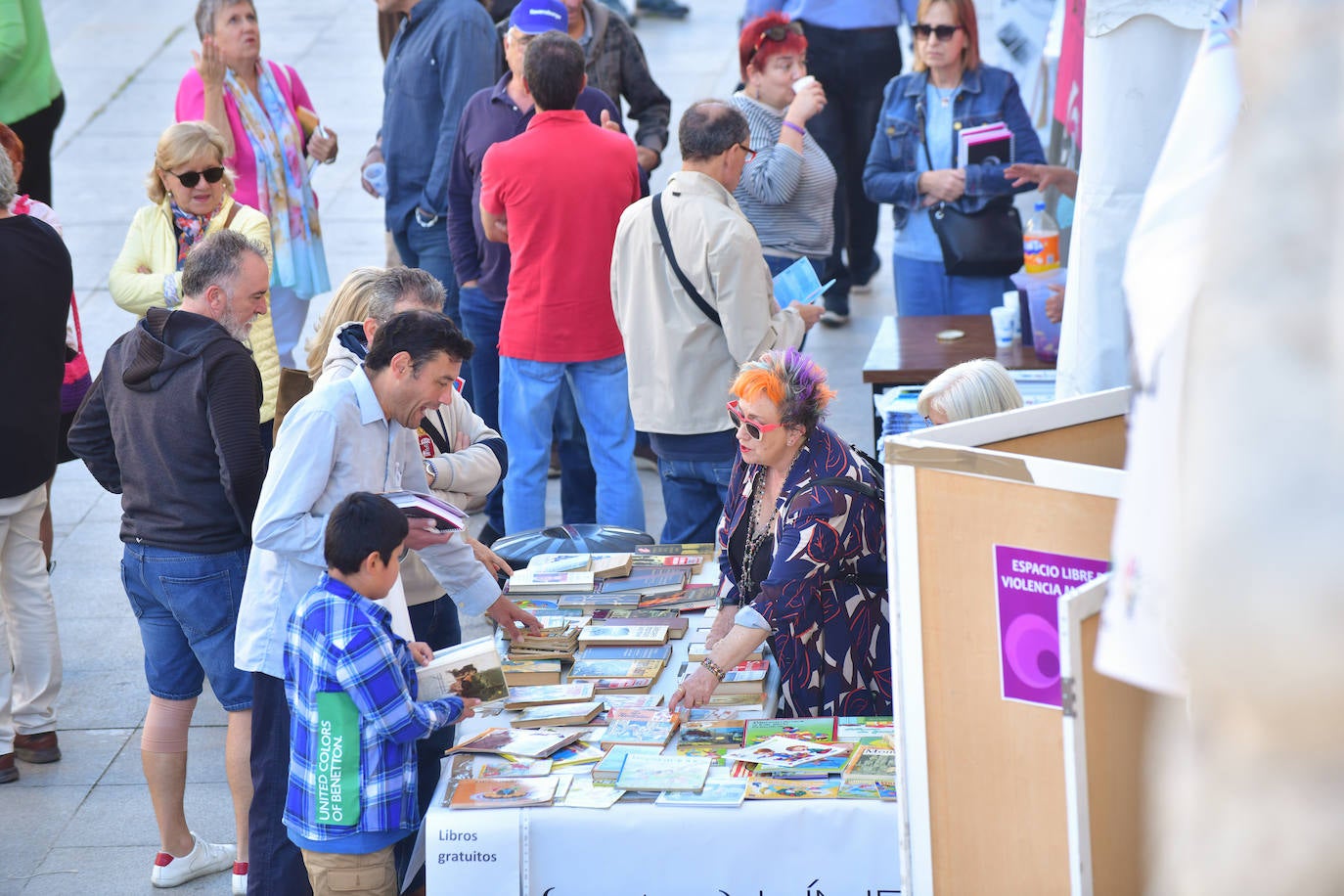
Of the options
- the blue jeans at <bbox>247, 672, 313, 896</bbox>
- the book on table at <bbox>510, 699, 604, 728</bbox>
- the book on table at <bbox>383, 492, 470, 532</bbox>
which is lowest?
the blue jeans at <bbox>247, 672, 313, 896</bbox>

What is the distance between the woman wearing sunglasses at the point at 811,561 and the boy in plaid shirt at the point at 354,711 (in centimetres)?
75

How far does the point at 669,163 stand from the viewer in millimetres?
10969

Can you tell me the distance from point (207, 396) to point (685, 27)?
10.6 meters

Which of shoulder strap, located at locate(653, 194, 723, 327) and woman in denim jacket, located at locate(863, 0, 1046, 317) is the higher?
woman in denim jacket, located at locate(863, 0, 1046, 317)

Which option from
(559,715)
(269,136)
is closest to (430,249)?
(269,136)

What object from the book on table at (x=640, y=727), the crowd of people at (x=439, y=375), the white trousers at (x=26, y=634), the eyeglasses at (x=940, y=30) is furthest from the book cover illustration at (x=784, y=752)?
the eyeglasses at (x=940, y=30)

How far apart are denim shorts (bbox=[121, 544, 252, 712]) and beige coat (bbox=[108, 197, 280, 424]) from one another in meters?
1.26

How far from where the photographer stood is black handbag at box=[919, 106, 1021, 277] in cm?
616

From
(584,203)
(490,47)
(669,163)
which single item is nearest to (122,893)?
(584,203)

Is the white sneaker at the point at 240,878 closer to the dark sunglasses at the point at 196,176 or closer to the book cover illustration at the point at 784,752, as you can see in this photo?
the book cover illustration at the point at 784,752

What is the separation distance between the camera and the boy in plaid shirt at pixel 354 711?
11.0 feet

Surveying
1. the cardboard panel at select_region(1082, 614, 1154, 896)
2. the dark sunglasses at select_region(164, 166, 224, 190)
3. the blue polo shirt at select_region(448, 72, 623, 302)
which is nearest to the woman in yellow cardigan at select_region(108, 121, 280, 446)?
the dark sunglasses at select_region(164, 166, 224, 190)

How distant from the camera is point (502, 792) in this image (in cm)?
333

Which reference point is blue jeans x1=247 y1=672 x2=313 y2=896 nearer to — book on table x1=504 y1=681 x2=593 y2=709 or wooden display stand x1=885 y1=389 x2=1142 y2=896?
book on table x1=504 y1=681 x2=593 y2=709
